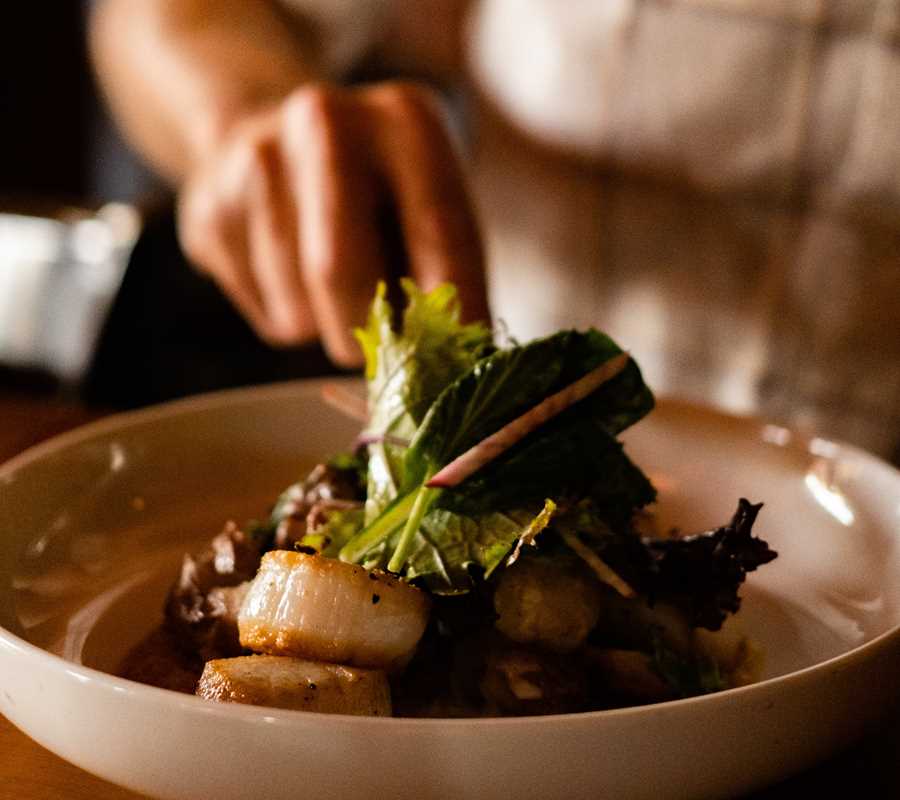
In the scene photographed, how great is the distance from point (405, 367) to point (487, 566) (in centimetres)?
17

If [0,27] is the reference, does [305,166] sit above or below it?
above

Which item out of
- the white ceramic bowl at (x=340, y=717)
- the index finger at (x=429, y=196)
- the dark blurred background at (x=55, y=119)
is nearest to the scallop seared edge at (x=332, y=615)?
the white ceramic bowl at (x=340, y=717)

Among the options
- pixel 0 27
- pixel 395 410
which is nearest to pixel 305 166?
pixel 395 410

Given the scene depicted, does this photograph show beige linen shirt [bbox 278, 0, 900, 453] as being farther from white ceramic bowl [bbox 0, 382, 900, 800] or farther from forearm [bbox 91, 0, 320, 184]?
white ceramic bowl [bbox 0, 382, 900, 800]

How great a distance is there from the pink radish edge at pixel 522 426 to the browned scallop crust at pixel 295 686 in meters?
0.15

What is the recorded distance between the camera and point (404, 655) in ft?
2.00

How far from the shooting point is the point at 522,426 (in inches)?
27.5

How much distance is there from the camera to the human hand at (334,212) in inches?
42.9

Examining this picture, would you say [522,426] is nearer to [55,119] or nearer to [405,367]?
[405,367]

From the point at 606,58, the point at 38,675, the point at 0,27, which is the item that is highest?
the point at 606,58

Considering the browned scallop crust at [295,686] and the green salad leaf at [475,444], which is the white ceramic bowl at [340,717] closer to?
the browned scallop crust at [295,686]

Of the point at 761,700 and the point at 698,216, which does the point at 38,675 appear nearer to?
the point at 761,700

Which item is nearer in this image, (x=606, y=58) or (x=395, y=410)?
(x=395, y=410)

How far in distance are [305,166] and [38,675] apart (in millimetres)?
736
